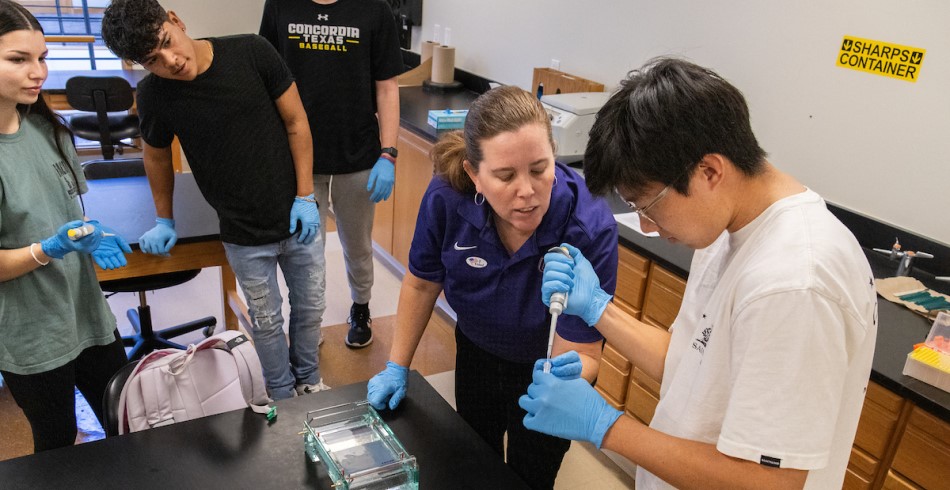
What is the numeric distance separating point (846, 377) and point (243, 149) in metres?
1.72

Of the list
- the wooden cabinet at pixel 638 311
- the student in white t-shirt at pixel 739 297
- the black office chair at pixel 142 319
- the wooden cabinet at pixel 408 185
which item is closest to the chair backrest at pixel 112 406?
the student in white t-shirt at pixel 739 297

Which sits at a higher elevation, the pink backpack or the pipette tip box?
the pipette tip box

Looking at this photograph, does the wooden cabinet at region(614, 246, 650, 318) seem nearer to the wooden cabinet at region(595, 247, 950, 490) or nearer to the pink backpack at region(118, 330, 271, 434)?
the wooden cabinet at region(595, 247, 950, 490)

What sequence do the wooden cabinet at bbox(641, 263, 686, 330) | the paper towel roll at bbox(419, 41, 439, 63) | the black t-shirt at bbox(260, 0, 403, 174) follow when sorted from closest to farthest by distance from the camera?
1. the wooden cabinet at bbox(641, 263, 686, 330)
2. the black t-shirt at bbox(260, 0, 403, 174)
3. the paper towel roll at bbox(419, 41, 439, 63)

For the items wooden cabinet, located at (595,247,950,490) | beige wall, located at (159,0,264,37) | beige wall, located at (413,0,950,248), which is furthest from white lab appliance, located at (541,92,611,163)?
beige wall, located at (159,0,264,37)

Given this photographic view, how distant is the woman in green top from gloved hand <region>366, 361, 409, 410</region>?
2.69 ft

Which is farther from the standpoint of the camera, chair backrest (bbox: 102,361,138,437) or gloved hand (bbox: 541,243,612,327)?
chair backrest (bbox: 102,361,138,437)

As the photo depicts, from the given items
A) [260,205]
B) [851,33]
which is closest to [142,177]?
[260,205]

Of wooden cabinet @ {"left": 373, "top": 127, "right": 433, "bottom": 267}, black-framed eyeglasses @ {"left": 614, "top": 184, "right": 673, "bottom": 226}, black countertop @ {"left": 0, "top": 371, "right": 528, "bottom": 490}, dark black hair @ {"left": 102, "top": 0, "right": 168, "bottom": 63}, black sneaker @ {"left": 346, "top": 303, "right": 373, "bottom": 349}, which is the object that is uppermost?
dark black hair @ {"left": 102, "top": 0, "right": 168, "bottom": 63}

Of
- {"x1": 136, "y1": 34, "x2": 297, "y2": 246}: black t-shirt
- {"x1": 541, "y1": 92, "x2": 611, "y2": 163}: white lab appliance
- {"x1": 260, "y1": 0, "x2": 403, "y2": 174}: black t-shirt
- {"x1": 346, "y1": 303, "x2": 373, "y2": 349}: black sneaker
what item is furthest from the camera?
{"x1": 346, "y1": 303, "x2": 373, "y2": 349}: black sneaker

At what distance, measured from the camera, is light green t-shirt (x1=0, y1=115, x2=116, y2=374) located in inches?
62.4

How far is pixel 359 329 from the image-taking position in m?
3.08

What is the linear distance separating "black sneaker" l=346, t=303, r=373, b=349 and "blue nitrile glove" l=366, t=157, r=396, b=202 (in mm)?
611

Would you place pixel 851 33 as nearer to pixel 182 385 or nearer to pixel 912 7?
pixel 912 7
